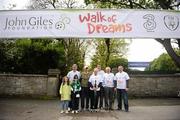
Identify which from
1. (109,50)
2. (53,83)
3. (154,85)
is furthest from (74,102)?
(109,50)

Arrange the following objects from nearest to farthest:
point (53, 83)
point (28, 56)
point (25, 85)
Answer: point (53, 83)
point (25, 85)
point (28, 56)

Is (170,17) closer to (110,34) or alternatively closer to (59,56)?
(110,34)

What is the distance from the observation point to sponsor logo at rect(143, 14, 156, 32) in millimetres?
12734

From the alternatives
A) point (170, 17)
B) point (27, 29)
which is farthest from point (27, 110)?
point (170, 17)

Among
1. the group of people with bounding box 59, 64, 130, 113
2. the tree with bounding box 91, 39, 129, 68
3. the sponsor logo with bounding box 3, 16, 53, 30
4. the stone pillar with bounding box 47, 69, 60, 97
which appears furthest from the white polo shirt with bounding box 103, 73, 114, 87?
the tree with bounding box 91, 39, 129, 68

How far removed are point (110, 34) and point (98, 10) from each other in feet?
2.83

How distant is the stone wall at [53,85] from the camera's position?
22047 mm

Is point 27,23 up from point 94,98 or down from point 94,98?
up

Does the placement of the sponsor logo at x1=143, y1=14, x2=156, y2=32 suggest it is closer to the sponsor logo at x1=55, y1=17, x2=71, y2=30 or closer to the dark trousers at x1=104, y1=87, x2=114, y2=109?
the sponsor logo at x1=55, y1=17, x2=71, y2=30

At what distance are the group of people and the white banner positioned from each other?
3.03m

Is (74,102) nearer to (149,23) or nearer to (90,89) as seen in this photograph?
(90,89)

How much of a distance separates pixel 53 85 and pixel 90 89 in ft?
21.5

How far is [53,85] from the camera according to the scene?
71.7 feet

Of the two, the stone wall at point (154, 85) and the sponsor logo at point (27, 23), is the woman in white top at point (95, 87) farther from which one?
the stone wall at point (154, 85)
